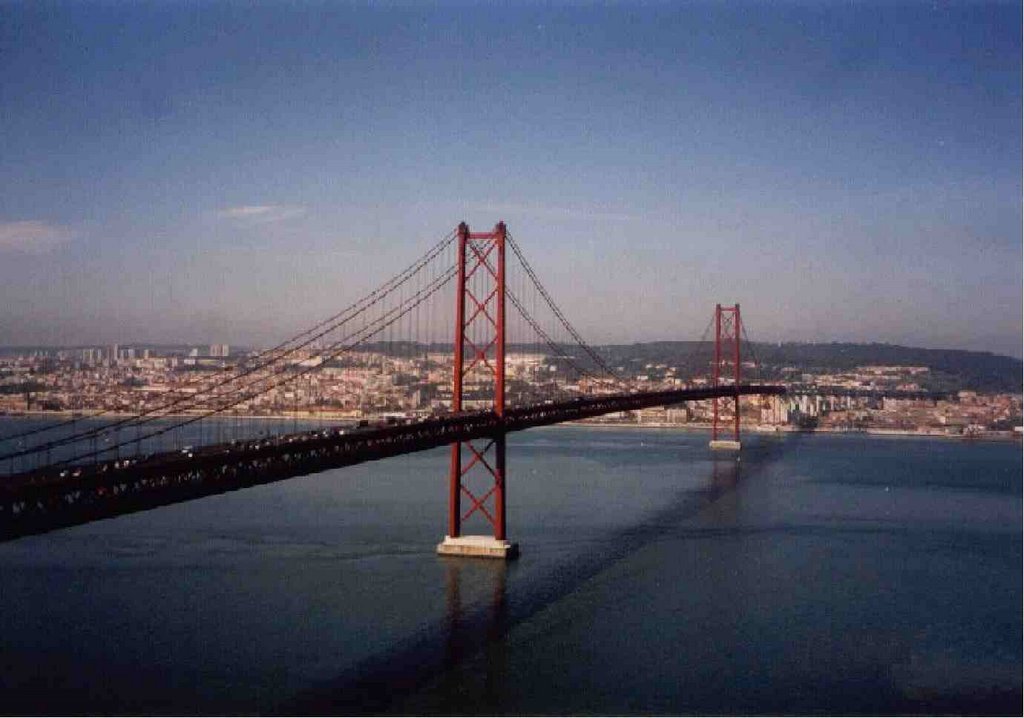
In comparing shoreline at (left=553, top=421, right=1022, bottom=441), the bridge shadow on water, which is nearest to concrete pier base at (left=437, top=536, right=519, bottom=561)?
the bridge shadow on water

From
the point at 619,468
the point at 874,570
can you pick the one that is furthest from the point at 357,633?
the point at 619,468

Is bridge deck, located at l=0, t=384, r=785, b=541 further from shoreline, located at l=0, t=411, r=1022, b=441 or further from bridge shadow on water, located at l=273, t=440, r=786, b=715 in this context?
shoreline, located at l=0, t=411, r=1022, b=441

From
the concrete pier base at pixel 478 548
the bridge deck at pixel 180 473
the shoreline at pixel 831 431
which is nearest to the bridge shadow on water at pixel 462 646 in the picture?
the concrete pier base at pixel 478 548

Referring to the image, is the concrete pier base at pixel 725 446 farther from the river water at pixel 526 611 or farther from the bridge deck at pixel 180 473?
the bridge deck at pixel 180 473

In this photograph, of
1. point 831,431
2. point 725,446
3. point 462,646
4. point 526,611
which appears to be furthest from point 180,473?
point 831,431

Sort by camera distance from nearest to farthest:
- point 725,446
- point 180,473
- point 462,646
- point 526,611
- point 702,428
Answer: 1. point 180,473
2. point 462,646
3. point 526,611
4. point 725,446
5. point 702,428

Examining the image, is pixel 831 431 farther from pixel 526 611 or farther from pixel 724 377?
pixel 526 611
